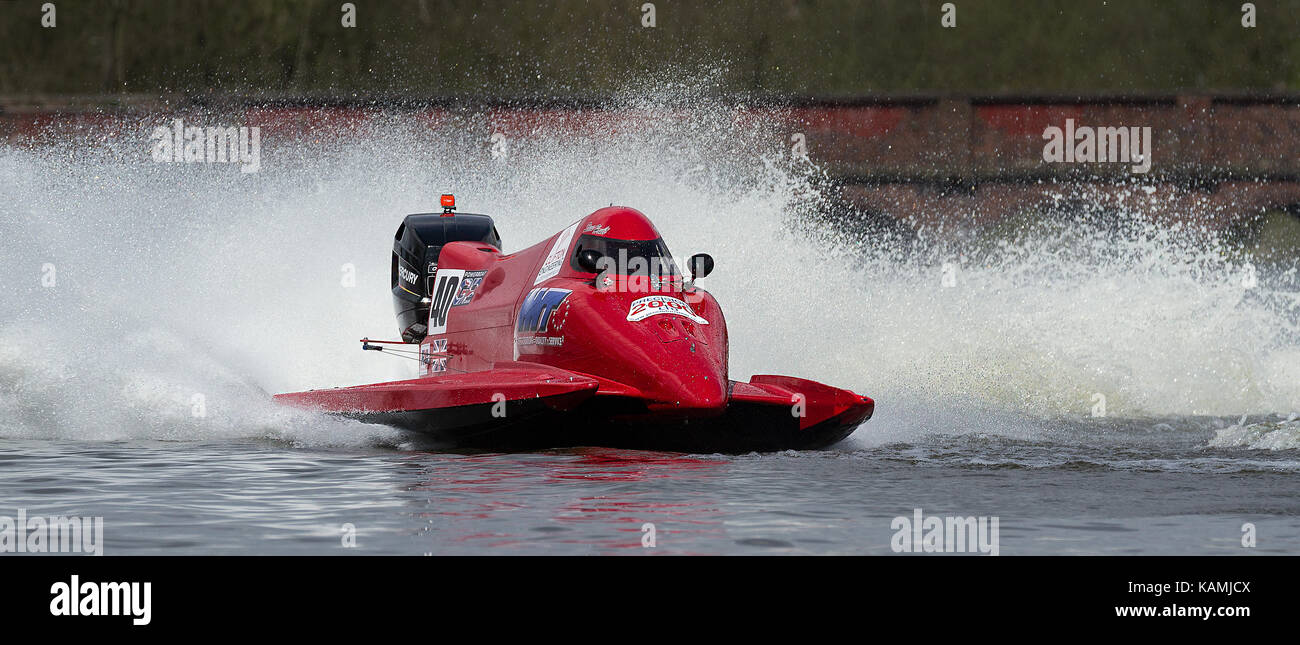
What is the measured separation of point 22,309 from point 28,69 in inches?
631

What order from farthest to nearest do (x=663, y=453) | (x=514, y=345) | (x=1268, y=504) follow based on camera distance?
(x=514, y=345) → (x=663, y=453) → (x=1268, y=504)

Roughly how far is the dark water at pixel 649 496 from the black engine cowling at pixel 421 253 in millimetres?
2349

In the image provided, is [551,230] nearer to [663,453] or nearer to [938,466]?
[663,453]

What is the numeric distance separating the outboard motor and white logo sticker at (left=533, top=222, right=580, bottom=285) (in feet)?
6.14

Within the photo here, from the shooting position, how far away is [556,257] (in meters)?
9.91

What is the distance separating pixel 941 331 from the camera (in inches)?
603

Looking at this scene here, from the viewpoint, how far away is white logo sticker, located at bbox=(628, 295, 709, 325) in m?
9.12

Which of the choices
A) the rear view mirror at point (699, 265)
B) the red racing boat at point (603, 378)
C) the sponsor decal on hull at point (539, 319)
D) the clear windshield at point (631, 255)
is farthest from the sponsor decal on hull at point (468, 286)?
the rear view mirror at point (699, 265)

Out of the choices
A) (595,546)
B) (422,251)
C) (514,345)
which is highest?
(422,251)

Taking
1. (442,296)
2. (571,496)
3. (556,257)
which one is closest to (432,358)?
(442,296)

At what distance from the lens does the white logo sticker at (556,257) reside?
9.79 m

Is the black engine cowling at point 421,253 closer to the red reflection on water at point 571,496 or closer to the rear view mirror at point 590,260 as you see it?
the rear view mirror at point 590,260
